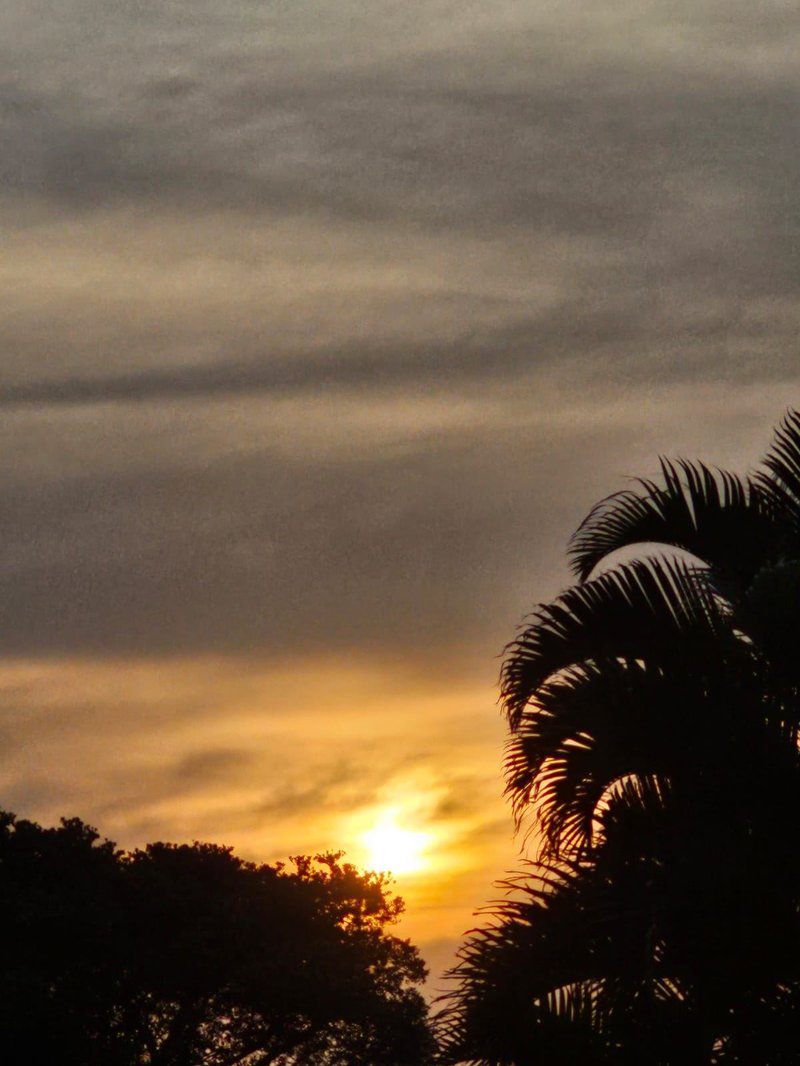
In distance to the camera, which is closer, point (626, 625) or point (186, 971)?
point (626, 625)

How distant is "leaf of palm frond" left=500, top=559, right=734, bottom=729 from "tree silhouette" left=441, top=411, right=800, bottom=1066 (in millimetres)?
24

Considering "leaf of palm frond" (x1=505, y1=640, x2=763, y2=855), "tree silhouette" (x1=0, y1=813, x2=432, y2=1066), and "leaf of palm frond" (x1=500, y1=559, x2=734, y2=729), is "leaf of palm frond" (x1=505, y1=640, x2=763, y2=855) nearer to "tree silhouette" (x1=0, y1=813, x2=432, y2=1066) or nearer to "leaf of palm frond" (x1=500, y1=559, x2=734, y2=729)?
"leaf of palm frond" (x1=500, y1=559, x2=734, y2=729)

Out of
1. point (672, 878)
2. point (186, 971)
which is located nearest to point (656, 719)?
point (672, 878)

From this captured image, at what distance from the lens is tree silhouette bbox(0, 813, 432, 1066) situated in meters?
26.2

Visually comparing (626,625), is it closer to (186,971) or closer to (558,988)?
(558,988)

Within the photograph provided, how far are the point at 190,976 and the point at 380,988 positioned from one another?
3.65m

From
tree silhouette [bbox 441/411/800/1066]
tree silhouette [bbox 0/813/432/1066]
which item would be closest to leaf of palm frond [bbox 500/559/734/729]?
tree silhouette [bbox 441/411/800/1066]

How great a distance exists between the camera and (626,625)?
7324mm

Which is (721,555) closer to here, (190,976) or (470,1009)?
(470,1009)

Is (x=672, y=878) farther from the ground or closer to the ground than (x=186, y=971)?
closer to the ground

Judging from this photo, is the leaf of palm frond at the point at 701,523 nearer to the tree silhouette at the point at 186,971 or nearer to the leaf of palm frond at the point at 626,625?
the leaf of palm frond at the point at 626,625

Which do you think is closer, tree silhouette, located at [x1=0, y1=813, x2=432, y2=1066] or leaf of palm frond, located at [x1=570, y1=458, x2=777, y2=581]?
leaf of palm frond, located at [x1=570, y1=458, x2=777, y2=581]

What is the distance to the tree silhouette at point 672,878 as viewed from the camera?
19.6 feet

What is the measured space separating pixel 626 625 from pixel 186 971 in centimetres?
2136
